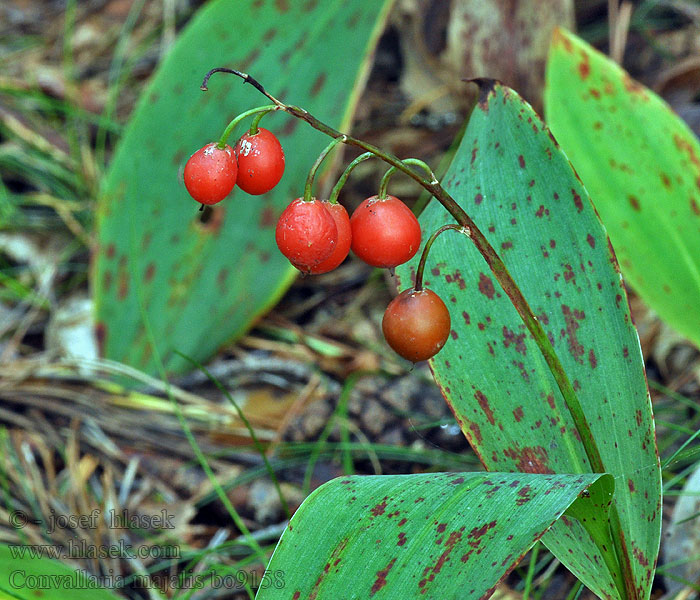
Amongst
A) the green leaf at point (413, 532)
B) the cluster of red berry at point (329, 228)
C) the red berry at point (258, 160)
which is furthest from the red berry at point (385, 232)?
the green leaf at point (413, 532)

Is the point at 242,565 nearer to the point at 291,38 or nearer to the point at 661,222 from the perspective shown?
the point at 661,222

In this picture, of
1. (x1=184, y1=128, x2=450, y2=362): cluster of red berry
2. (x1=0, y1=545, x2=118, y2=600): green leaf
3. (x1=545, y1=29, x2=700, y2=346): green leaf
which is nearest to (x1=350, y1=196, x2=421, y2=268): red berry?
(x1=184, y1=128, x2=450, y2=362): cluster of red berry

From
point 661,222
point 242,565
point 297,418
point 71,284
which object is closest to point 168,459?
point 297,418

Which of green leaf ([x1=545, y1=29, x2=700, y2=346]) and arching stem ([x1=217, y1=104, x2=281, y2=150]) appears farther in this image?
green leaf ([x1=545, y1=29, x2=700, y2=346])

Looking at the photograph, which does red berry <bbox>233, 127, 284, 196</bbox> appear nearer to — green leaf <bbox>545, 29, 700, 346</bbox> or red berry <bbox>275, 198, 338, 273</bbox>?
red berry <bbox>275, 198, 338, 273</bbox>

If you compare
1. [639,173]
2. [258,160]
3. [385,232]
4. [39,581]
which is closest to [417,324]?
[385,232]

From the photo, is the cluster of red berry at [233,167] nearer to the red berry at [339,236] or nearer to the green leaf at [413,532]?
the red berry at [339,236]
